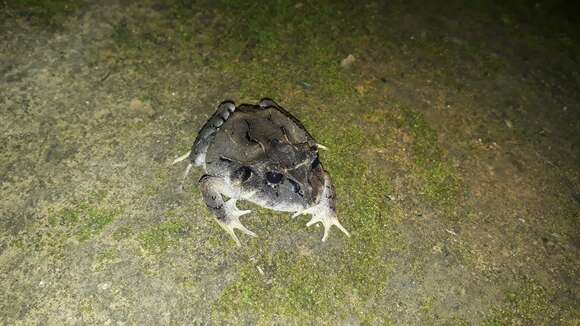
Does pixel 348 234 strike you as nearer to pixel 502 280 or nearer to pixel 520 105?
pixel 502 280

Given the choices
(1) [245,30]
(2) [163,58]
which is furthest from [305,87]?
(2) [163,58]

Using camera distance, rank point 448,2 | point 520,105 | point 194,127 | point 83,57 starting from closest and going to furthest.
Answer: point 194,127 < point 83,57 < point 520,105 < point 448,2

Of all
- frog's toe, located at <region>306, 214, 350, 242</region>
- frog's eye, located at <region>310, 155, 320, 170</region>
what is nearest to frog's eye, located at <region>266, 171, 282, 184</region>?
frog's eye, located at <region>310, 155, 320, 170</region>

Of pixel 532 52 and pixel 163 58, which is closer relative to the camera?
pixel 163 58

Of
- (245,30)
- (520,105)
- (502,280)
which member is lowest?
(502,280)

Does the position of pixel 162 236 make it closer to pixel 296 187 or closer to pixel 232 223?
pixel 232 223

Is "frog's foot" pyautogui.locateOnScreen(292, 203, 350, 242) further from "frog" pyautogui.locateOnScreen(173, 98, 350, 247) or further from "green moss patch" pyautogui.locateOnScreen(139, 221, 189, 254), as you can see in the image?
"green moss patch" pyautogui.locateOnScreen(139, 221, 189, 254)

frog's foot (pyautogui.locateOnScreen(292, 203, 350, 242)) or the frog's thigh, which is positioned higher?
the frog's thigh

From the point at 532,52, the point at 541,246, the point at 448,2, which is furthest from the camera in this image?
the point at 448,2

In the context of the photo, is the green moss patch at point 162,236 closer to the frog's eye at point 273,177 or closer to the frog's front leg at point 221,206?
the frog's front leg at point 221,206
